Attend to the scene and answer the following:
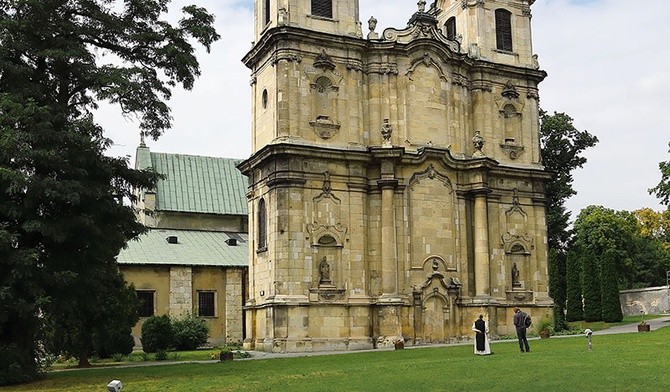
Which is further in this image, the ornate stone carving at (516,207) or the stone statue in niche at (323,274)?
the ornate stone carving at (516,207)

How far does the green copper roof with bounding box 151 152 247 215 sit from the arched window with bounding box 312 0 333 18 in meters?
22.6

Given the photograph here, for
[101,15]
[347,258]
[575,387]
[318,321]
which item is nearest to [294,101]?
[347,258]

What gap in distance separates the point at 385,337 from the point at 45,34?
19.6 meters

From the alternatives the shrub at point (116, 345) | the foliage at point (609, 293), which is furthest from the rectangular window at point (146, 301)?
the foliage at point (609, 293)

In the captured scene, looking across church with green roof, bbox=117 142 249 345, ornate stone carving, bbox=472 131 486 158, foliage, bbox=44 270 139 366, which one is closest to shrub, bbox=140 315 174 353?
church with green roof, bbox=117 142 249 345

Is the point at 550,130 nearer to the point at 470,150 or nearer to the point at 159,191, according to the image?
the point at 470,150

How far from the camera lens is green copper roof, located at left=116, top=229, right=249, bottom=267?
163 ft

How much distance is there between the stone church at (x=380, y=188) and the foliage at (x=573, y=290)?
608 inches

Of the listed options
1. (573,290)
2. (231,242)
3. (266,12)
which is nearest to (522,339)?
(266,12)

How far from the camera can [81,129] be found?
77.3 feet

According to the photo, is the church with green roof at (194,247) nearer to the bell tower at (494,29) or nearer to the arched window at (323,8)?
the arched window at (323,8)

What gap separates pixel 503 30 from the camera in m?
43.8

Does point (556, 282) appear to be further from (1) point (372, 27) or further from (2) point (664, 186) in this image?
(1) point (372, 27)

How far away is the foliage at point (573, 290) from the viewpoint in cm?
5622
